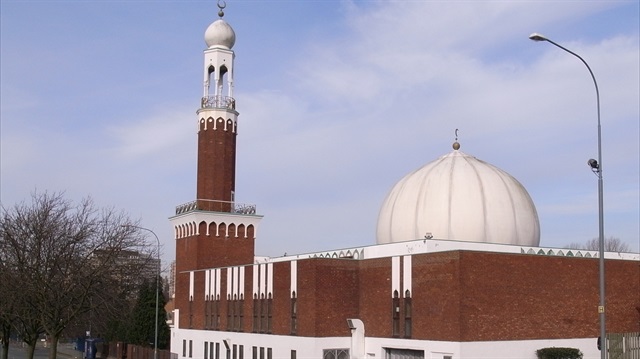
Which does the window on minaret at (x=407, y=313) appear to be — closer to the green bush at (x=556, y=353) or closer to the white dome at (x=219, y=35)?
the green bush at (x=556, y=353)

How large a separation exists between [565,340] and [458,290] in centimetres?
587

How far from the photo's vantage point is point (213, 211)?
49.9 meters

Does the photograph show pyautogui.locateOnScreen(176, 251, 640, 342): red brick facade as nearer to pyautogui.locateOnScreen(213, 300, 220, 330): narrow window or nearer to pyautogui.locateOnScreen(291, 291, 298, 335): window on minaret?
pyautogui.locateOnScreen(291, 291, 298, 335): window on minaret

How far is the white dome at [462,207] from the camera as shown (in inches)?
1499

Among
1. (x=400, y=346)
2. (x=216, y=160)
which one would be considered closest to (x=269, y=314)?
(x=400, y=346)

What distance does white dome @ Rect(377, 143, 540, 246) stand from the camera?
38062 mm

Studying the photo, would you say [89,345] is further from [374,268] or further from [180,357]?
[374,268]

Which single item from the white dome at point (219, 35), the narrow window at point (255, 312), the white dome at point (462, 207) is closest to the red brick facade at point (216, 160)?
the white dome at point (219, 35)

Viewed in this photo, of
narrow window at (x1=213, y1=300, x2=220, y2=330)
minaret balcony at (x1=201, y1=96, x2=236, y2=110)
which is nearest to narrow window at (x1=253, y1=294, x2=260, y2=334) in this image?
narrow window at (x1=213, y1=300, x2=220, y2=330)

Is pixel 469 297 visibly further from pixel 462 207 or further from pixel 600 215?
pixel 600 215

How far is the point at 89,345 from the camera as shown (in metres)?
68.2

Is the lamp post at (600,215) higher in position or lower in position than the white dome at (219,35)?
lower

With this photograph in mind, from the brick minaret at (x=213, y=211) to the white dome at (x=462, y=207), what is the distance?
13.2 metres

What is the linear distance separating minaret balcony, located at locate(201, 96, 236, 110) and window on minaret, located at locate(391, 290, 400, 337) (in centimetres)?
2098
